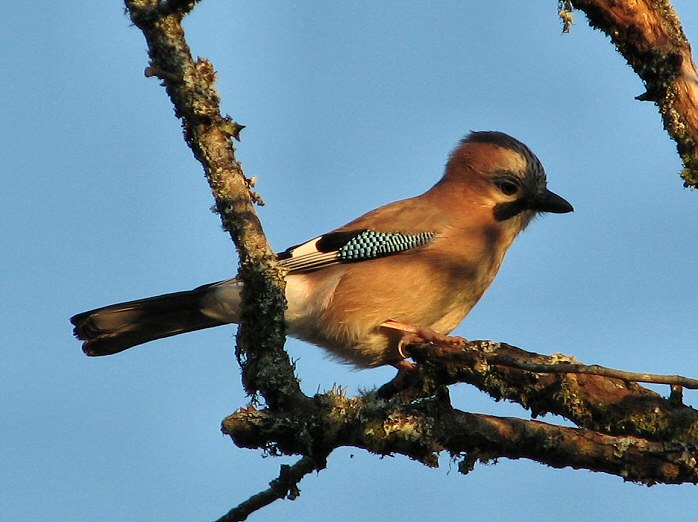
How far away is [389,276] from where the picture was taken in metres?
6.88

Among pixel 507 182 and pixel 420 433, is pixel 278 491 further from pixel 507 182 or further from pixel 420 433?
pixel 507 182

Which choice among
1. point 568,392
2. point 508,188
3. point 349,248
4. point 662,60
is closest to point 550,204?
point 508,188

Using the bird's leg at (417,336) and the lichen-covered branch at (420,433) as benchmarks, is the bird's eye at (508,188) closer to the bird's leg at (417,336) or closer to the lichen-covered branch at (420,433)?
the bird's leg at (417,336)

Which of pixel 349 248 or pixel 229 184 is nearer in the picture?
pixel 229 184

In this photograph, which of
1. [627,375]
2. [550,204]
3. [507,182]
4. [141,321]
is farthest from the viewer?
[507,182]

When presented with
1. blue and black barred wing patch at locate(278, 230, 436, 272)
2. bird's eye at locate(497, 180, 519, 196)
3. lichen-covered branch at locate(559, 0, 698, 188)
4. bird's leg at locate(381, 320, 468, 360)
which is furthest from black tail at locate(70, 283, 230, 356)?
lichen-covered branch at locate(559, 0, 698, 188)

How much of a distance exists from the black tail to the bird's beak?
2.77 meters

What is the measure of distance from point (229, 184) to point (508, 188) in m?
4.05

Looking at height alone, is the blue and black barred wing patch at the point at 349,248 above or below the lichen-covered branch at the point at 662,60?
above

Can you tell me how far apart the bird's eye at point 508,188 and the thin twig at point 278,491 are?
394 centimetres

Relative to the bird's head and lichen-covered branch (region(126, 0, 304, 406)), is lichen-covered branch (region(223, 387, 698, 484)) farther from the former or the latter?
the bird's head

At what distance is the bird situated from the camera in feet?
22.4

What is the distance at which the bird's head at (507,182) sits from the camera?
25.3ft

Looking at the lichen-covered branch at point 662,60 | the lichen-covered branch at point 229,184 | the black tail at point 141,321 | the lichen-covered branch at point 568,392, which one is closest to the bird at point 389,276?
the black tail at point 141,321
